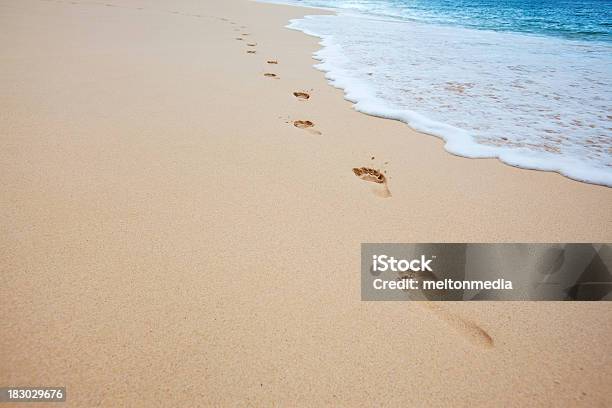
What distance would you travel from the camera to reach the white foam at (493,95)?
214 cm

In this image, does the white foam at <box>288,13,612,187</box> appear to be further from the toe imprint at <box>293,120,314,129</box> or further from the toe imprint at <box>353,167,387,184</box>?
the toe imprint at <box>353,167,387,184</box>

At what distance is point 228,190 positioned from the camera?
1554 millimetres

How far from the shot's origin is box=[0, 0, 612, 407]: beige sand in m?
0.88

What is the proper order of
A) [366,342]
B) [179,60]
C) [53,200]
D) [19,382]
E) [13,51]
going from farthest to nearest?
1. [179,60]
2. [13,51]
3. [53,200]
4. [366,342]
5. [19,382]

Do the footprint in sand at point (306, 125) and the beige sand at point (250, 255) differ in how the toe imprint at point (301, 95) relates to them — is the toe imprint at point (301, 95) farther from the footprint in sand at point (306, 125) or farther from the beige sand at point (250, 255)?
the footprint in sand at point (306, 125)

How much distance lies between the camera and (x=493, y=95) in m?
3.17

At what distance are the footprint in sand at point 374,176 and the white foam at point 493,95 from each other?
2.19ft

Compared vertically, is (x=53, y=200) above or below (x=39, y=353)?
above

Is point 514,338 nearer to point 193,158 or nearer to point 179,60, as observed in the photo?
point 193,158

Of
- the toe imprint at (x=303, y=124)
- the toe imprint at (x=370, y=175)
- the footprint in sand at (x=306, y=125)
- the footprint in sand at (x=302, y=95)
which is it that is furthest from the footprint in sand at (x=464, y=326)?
the footprint in sand at (x=302, y=95)

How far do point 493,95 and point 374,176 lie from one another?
2.24 metres

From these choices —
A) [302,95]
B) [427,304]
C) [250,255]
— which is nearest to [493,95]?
[302,95]

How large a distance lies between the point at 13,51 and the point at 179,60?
4.88 ft

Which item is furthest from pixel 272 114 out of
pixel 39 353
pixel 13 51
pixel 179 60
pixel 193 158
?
pixel 13 51
